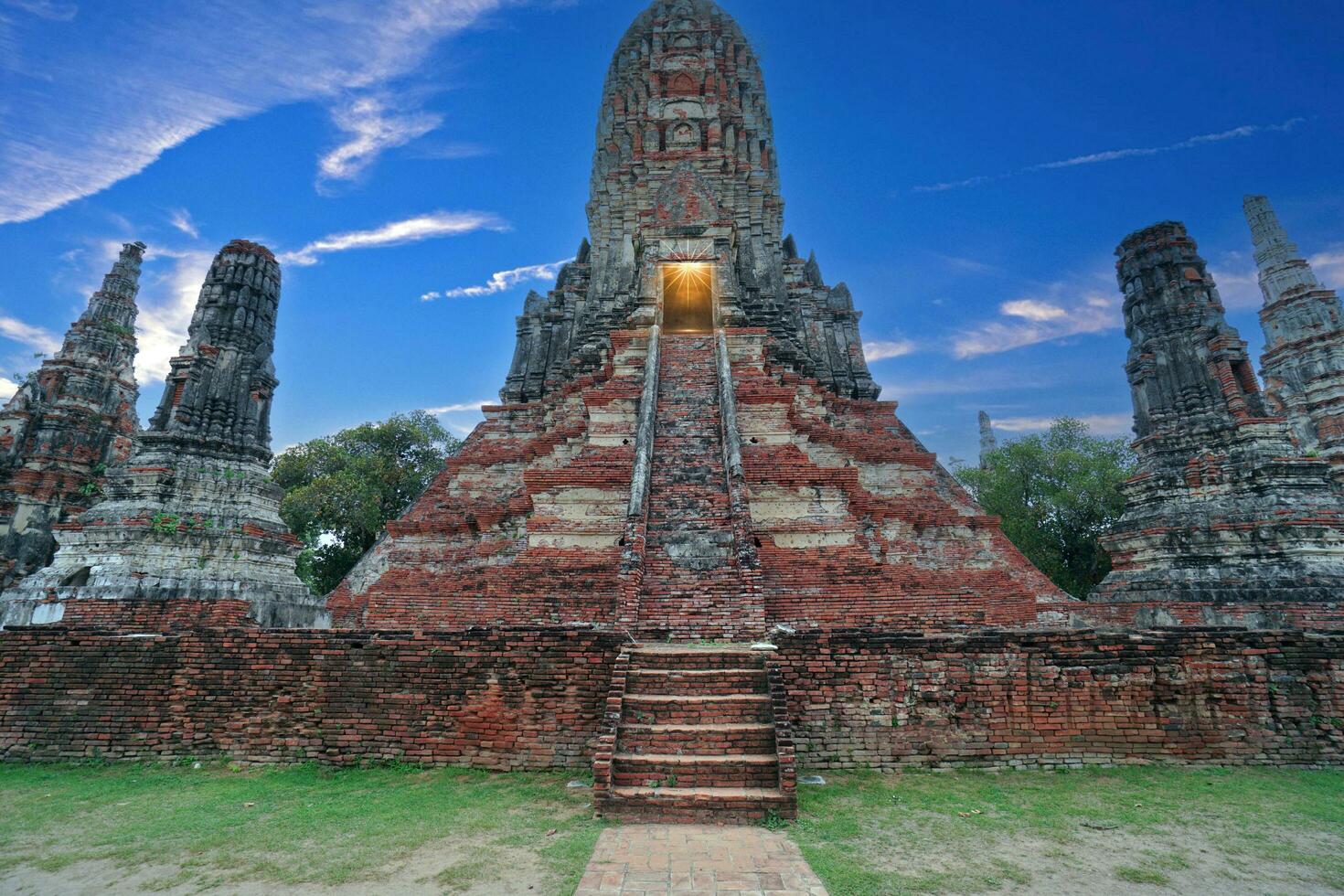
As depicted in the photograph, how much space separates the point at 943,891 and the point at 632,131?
2689 cm

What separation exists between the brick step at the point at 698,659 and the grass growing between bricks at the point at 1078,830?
1.19 meters

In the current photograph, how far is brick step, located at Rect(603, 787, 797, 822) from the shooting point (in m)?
4.99

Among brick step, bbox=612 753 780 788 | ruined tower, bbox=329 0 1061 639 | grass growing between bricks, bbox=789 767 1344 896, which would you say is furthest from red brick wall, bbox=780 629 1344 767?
ruined tower, bbox=329 0 1061 639

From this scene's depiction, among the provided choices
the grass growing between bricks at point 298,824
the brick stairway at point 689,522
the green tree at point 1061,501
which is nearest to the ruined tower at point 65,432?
the grass growing between bricks at point 298,824

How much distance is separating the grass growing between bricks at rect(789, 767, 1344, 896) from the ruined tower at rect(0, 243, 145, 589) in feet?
75.2

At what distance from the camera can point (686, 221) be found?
61.8 feet

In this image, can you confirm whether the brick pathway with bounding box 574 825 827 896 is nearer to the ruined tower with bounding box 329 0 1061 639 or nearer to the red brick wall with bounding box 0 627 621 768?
the red brick wall with bounding box 0 627 621 768

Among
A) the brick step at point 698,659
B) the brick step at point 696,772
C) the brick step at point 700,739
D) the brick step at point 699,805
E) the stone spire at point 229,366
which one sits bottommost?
the brick step at point 699,805

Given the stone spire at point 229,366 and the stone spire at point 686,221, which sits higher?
the stone spire at point 686,221

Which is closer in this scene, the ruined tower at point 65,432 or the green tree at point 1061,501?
the ruined tower at point 65,432

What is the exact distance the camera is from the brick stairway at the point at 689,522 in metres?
8.08

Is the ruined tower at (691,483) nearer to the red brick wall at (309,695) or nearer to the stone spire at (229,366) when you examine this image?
the red brick wall at (309,695)

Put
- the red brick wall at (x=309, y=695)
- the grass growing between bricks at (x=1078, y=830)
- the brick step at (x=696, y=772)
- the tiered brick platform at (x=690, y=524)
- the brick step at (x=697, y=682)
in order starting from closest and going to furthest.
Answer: the grass growing between bricks at (x=1078, y=830)
the brick step at (x=696, y=772)
the brick step at (x=697, y=682)
the red brick wall at (x=309, y=695)
the tiered brick platform at (x=690, y=524)

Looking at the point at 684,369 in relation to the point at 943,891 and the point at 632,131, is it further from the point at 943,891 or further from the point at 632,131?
the point at 632,131
